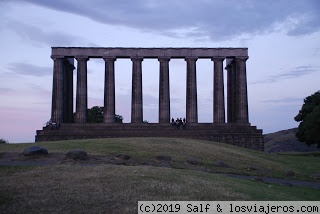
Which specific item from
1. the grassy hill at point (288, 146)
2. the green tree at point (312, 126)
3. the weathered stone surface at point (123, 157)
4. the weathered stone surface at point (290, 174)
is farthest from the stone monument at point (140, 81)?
the grassy hill at point (288, 146)

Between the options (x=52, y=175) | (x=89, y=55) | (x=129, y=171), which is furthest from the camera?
(x=89, y=55)

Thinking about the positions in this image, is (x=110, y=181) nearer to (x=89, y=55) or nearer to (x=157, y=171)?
(x=157, y=171)

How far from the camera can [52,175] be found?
74.4ft

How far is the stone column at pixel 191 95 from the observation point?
7162 cm

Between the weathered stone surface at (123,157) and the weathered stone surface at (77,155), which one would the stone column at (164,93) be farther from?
the weathered stone surface at (77,155)

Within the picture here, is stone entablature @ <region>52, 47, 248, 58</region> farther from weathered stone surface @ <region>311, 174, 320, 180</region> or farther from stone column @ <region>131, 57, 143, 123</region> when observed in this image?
weathered stone surface @ <region>311, 174, 320, 180</region>

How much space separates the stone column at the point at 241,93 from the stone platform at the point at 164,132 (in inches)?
128

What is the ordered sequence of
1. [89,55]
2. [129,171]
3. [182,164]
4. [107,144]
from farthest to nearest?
[89,55], [107,144], [182,164], [129,171]

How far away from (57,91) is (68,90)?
617 cm

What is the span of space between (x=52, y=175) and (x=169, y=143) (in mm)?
24755

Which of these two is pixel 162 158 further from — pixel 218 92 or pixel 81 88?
pixel 81 88

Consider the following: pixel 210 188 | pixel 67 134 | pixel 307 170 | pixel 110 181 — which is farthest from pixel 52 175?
pixel 67 134

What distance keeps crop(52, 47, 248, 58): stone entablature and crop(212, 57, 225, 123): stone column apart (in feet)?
5.97

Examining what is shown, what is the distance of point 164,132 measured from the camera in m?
65.2
